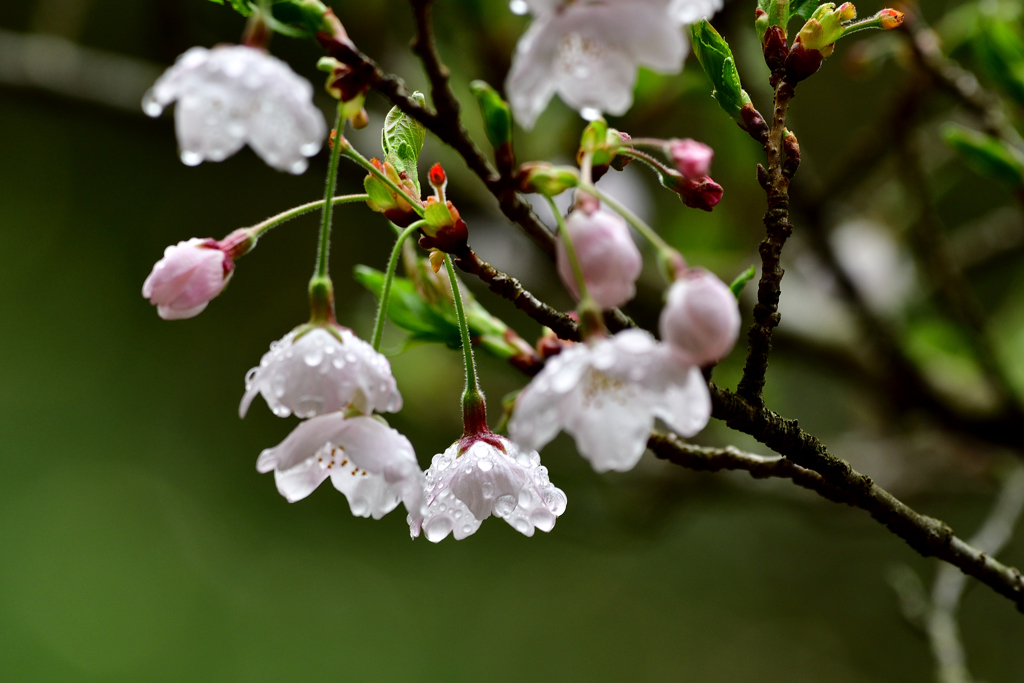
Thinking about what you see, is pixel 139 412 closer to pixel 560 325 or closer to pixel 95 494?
pixel 95 494

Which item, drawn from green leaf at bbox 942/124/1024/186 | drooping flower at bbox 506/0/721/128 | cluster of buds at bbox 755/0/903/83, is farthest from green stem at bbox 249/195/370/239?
green leaf at bbox 942/124/1024/186

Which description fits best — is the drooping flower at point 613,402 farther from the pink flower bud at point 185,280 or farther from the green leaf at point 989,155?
the green leaf at point 989,155

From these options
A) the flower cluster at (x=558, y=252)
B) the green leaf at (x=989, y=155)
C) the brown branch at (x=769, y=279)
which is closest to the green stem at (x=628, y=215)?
the flower cluster at (x=558, y=252)

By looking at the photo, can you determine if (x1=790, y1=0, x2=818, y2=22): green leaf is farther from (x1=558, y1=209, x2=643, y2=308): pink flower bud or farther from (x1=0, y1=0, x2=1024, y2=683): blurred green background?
(x1=0, y1=0, x2=1024, y2=683): blurred green background

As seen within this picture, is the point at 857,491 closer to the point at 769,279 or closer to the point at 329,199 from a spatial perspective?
the point at 769,279

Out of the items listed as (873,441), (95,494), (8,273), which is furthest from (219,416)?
(873,441)

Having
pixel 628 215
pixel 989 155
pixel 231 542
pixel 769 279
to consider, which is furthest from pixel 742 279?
pixel 231 542
